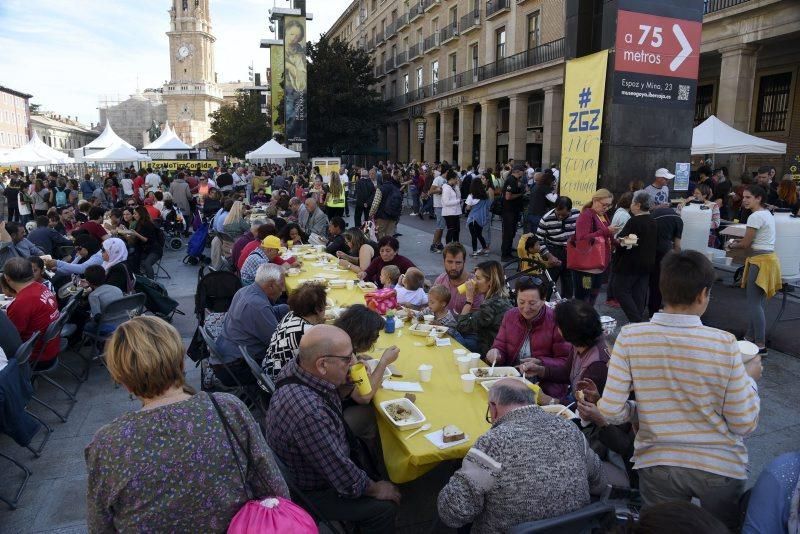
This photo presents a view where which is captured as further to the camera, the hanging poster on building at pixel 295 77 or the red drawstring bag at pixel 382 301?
the hanging poster on building at pixel 295 77

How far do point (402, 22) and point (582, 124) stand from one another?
33.4 m

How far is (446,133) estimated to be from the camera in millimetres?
33156

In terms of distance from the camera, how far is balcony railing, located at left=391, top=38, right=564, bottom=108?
869 inches

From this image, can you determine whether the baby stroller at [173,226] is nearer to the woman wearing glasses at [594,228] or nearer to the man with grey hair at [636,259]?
the woman wearing glasses at [594,228]

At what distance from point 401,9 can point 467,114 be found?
13293mm

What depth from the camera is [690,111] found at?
336 inches

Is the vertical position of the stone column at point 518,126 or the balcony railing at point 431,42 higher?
the balcony railing at point 431,42

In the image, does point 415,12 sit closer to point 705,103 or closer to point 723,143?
point 705,103

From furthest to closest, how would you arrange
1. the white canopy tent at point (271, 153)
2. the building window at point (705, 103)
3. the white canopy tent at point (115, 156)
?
1. the white canopy tent at point (271, 153)
2. the building window at point (705, 103)
3. the white canopy tent at point (115, 156)

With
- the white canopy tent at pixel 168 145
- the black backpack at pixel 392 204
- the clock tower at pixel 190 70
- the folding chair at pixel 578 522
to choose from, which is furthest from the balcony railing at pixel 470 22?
the clock tower at pixel 190 70

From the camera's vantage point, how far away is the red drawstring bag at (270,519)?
1.84 metres

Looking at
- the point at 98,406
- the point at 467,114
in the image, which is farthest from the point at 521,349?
the point at 467,114

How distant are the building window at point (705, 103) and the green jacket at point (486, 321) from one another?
18.3 meters

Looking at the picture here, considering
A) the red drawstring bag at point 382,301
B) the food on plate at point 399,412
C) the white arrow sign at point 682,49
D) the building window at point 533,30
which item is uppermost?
the building window at point 533,30
